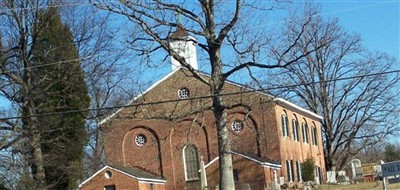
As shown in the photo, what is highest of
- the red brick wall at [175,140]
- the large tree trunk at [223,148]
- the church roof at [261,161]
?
the red brick wall at [175,140]

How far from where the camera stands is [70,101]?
4181 cm

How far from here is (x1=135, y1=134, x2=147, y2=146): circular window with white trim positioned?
5660cm

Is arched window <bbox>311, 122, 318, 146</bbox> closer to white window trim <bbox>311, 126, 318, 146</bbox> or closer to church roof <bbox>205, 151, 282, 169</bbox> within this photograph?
white window trim <bbox>311, 126, 318, 146</bbox>

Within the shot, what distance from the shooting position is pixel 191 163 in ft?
181

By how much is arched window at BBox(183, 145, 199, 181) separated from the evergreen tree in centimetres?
1411

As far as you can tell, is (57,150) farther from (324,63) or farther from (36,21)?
(324,63)

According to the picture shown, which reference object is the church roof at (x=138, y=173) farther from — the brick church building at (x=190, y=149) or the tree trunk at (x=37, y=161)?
the tree trunk at (x=37, y=161)

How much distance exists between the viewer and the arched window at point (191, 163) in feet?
179

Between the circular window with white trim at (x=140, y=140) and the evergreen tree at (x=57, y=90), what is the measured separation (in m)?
14.6

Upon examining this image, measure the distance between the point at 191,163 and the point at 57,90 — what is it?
1653 centimetres

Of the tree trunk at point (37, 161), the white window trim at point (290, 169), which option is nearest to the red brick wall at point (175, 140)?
the white window trim at point (290, 169)

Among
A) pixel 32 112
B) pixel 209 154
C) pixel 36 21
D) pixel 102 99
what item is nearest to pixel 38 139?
pixel 32 112

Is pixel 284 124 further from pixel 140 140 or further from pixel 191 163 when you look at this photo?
pixel 140 140

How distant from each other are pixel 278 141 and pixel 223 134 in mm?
27313
